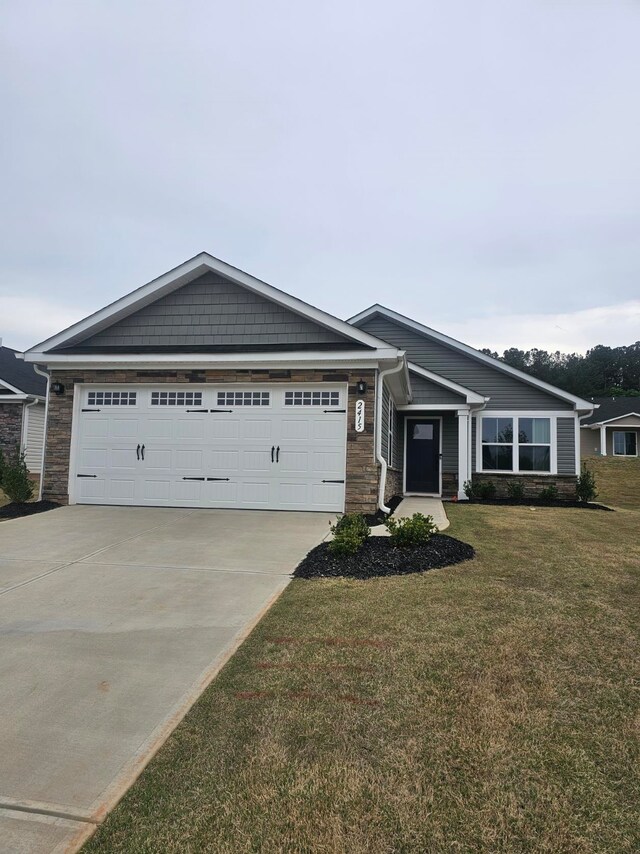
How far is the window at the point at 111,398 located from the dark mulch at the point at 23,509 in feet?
7.18

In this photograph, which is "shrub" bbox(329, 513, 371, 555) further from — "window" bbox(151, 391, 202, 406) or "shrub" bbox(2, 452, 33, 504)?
"shrub" bbox(2, 452, 33, 504)

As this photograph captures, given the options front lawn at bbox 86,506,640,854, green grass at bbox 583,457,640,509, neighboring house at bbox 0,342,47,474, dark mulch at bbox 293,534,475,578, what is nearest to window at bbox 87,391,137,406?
dark mulch at bbox 293,534,475,578

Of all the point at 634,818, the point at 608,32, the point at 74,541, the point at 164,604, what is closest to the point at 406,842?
the point at 634,818

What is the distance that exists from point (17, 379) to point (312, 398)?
48.4ft

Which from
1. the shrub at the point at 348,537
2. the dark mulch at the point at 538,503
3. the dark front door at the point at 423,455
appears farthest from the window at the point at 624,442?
the shrub at the point at 348,537

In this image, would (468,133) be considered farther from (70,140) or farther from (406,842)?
(406,842)

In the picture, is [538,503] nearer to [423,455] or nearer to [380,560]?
[423,455]

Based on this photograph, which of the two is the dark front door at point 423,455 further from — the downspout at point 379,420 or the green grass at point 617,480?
the downspout at point 379,420

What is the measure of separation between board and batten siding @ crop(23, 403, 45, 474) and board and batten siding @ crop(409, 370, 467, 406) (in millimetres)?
13278

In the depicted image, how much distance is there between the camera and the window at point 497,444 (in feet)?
50.8

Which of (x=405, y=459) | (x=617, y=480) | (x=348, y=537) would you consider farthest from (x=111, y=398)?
(x=617, y=480)

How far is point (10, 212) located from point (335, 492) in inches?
467

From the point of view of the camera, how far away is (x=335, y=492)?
983 centimetres

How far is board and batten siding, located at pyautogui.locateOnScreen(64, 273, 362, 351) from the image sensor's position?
10531 mm
